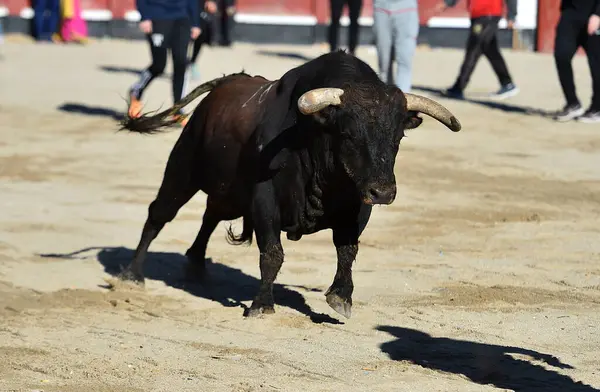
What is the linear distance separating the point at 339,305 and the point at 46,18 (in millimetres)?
18269

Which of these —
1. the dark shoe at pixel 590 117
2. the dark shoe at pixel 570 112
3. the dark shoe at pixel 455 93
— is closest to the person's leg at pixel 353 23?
the dark shoe at pixel 455 93

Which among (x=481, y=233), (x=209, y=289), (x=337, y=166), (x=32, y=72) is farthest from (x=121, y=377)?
(x=32, y=72)

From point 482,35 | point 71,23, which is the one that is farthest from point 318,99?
point 71,23

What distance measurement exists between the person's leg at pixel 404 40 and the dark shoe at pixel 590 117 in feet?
7.16

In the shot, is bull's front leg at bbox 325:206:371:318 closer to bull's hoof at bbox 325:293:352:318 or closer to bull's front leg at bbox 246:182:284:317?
bull's hoof at bbox 325:293:352:318

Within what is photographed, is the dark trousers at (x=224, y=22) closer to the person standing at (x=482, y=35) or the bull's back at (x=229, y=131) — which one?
the person standing at (x=482, y=35)

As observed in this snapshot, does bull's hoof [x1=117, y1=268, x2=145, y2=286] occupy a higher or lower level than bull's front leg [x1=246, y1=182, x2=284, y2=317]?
lower

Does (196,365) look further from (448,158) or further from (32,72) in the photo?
(32,72)

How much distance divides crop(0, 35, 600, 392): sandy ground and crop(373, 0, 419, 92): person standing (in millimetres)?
792

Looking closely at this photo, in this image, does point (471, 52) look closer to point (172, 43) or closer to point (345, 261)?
point (172, 43)

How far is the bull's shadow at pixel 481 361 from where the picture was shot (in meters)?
5.68

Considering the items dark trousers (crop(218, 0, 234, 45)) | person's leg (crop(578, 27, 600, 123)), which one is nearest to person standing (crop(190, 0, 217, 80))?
dark trousers (crop(218, 0, 234, 45))

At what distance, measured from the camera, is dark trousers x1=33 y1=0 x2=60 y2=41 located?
77.7 feet

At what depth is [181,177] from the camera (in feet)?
25.7
